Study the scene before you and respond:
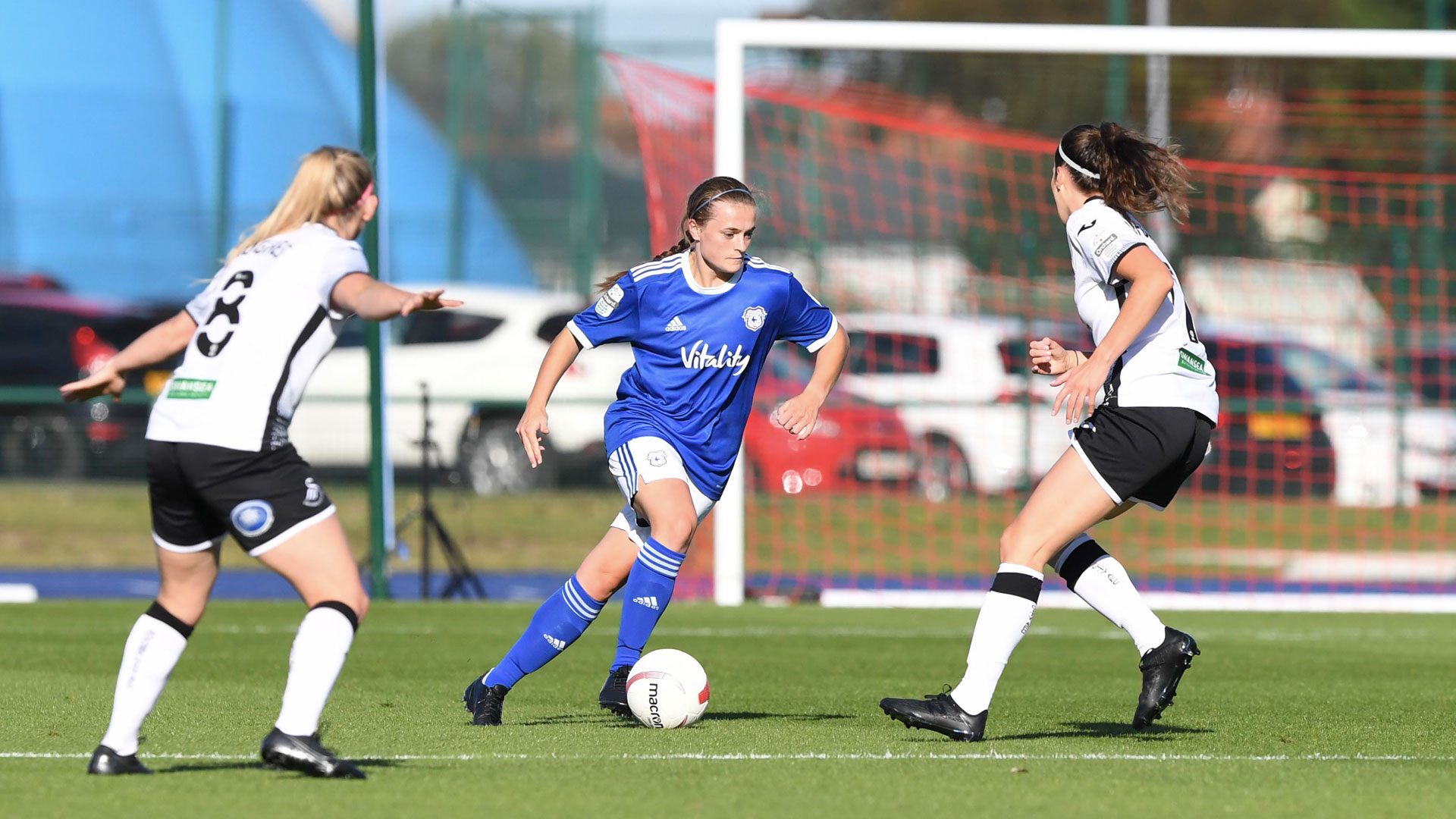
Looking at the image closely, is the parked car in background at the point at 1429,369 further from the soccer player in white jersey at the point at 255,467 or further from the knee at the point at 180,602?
the knee at the point at 180,602

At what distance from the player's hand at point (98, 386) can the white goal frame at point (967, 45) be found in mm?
6332

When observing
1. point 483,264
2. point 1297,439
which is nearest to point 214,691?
point 1297,439

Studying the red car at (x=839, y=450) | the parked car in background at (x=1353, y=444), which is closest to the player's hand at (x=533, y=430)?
the red car at (x=839, y=450)

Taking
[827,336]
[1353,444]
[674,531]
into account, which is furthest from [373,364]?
[1353,444]

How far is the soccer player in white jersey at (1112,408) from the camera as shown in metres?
5.80

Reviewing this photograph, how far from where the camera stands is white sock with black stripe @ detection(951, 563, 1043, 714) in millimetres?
5789

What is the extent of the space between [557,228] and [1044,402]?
38.2ft

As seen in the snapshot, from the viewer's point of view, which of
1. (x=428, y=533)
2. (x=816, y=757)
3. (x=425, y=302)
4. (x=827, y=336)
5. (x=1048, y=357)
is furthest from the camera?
(x=428, y=533)

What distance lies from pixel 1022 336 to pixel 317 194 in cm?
1163

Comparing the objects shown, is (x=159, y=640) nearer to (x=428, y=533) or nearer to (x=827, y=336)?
(x=827, y=336)

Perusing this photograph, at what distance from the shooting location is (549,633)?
6391 mm

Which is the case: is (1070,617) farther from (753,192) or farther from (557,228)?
(557,228)

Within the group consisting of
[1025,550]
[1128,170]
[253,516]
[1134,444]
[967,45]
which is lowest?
[1025,550]

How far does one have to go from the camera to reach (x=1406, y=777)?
5316 millimetres
